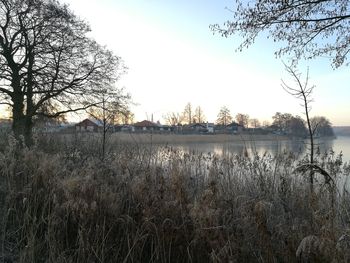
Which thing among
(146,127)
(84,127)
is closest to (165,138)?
(84,127)

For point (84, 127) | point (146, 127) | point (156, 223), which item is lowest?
point (156, 223)

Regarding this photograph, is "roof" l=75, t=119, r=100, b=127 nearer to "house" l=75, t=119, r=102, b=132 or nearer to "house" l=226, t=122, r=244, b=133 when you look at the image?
"house" l=75, t=119, r=102, b=132

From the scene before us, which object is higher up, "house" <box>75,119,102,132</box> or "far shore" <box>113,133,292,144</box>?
"house" <box>75,119,102,132</box>

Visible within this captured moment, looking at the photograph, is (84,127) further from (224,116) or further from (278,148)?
(224,116)

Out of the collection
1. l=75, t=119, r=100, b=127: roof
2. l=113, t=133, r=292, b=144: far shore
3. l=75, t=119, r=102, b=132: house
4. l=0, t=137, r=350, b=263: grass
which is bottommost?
l=0, t=137, r=350, b=263: grass

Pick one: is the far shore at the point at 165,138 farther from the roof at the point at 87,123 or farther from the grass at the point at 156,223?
the grass at the point at 156,223

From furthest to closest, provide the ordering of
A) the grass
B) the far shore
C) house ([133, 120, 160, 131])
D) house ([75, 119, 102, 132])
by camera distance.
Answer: house ([133, 120, 160, 131]) < house ([75, 119, 102, 132]) < the far shore < the grass

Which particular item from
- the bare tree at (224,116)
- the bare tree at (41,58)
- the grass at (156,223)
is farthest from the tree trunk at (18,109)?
the bare tree at (224,116)

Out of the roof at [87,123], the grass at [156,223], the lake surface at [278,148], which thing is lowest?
the grass at [156,223]

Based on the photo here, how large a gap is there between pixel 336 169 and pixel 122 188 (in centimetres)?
431

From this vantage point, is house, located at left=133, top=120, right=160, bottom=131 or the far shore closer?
the far shore

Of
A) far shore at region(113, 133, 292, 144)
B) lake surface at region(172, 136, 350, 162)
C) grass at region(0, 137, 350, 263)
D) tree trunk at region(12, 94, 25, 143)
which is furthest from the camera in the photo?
tree trunk at region(12, 94, 25, 143)

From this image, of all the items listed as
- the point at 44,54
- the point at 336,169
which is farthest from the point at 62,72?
the point at 336,169

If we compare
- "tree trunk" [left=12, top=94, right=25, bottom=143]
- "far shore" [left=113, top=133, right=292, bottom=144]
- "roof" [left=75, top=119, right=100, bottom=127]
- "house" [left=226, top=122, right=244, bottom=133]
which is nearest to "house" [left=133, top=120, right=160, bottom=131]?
"far shore" [left=113, top=133, right=292, bottom=144]
